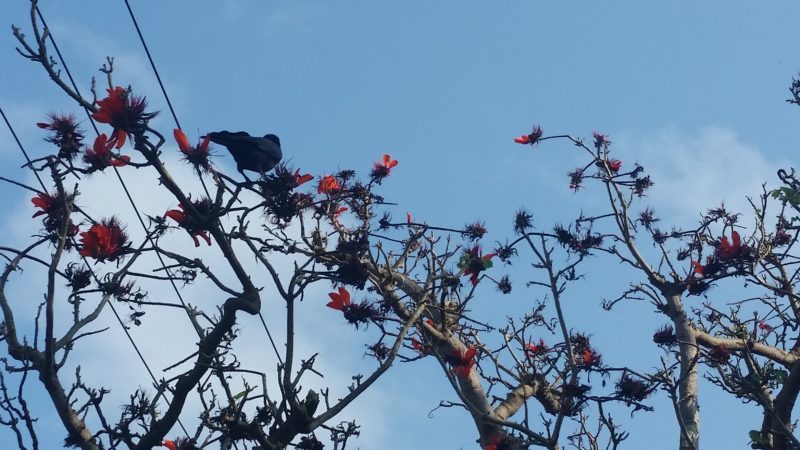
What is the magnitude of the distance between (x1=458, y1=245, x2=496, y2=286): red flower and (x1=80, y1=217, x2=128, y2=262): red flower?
1.96 meters

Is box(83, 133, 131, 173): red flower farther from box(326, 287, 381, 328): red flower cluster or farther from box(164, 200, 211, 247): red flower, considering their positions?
box(326, 287, 381, 328): red flower cluster

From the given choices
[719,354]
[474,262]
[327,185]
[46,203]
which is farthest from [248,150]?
Answer: [719,354]

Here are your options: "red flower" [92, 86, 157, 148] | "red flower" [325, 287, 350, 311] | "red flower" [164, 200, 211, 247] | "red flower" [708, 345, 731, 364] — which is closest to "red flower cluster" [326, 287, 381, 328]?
"red flower" [325, 287, 350, 311]

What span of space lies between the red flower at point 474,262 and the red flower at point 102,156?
7.12ft

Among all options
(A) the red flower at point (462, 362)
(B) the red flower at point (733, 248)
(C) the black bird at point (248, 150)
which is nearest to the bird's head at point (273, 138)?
(C) the black bird at point (248, 150)

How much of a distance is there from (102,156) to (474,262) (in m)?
2.26

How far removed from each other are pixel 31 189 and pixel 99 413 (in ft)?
3.25

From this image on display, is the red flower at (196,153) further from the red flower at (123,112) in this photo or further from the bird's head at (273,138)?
the bird's head at (273,138)

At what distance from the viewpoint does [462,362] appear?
6.55m

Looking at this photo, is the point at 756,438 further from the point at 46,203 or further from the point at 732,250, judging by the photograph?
the point at 46,203

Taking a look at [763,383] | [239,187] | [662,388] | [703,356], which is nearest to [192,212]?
[239,187]

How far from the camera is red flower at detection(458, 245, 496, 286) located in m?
5.72

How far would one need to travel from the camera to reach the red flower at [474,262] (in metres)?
5.72

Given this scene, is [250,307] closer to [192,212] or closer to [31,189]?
[192,212]
